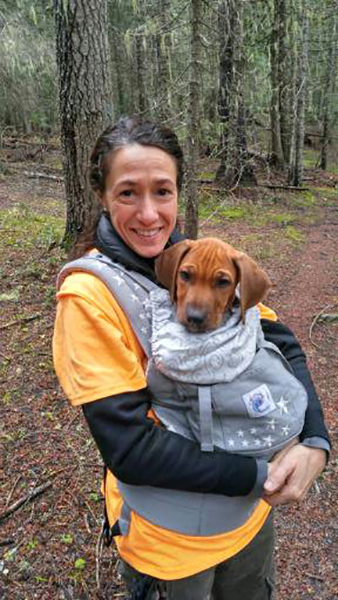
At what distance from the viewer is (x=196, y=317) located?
1624 mm

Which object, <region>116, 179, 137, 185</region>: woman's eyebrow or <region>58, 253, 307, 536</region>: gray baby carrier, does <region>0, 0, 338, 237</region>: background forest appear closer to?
<region>116, 179, 137, 185</region>: woman's eyebrow

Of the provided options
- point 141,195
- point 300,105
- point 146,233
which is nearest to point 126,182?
point 141,195

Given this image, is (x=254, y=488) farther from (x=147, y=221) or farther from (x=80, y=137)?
(x=80, y=137)

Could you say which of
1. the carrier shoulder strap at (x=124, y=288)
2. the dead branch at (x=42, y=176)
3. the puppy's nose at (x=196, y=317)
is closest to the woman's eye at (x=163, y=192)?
the carrier shoulder strap at (x=124, y=288)

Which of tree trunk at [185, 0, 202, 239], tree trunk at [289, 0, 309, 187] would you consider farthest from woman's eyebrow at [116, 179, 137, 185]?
tree trunk at [289, 0, 309, 187]

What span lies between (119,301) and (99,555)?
222 cm

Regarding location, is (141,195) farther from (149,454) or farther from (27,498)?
(27,498)

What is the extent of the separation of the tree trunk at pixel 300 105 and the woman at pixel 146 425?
1437 cm

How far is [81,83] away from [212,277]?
4573 millimetres

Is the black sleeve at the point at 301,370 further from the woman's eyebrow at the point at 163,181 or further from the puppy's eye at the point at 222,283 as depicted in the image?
the woman's eyebrow at the point at 163,181

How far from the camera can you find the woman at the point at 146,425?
1.39 metres

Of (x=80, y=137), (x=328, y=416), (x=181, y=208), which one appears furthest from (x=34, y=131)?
(x=328, y=416)

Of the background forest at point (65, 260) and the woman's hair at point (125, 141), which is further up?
the woman's hair at point (125, 141)

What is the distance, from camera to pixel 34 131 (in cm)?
2136
